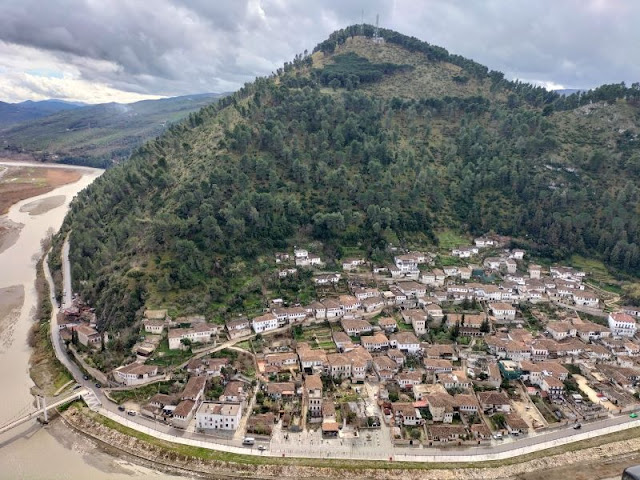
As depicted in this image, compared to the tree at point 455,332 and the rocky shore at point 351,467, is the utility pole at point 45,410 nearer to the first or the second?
the rocky shore at point 351,467

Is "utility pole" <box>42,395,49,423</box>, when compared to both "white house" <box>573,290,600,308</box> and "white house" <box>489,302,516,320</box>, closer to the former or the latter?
"white house" <box>489,302,516,320</box>

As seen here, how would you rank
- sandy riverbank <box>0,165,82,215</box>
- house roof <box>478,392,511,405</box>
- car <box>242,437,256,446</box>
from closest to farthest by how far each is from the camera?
car <box>242,437,256,446</box> → house roof <box>478,392,511,405</box> → sandy riverbank <box>0,165,82,215</box>

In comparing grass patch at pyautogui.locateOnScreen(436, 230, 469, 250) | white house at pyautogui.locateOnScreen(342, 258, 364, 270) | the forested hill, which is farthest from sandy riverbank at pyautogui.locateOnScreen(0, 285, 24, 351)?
grass patch at pyautogui.locateOnScreen(436, 230, 469, 250)

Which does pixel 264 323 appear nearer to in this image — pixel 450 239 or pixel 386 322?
pixel 386 322

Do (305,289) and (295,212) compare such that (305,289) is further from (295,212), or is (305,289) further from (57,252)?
(57,252)

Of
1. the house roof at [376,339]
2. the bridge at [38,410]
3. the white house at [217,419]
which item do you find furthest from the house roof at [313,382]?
the bridge at [38,410]

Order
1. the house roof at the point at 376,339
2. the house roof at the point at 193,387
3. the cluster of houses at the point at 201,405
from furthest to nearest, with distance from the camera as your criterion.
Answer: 1. the house roof at the point at 376,339
2. the house roof at the point at 193,387
3. the cluster of houses at the point at 201,405
